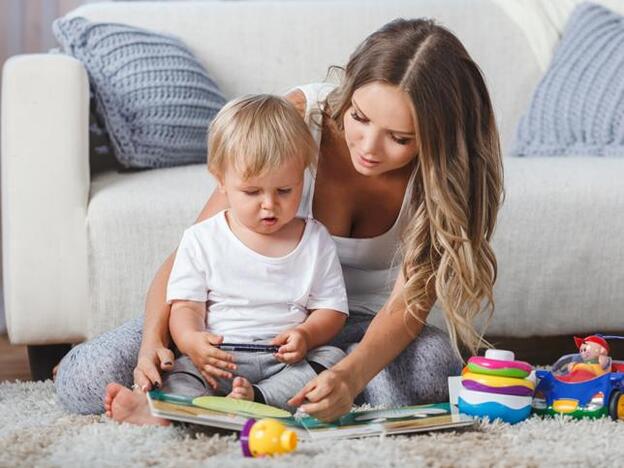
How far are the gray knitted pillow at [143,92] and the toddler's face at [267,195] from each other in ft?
2.25

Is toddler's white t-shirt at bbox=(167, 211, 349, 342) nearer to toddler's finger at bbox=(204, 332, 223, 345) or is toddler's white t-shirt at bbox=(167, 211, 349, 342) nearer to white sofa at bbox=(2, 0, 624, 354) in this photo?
toddler's finger at bbox=(204, 332, 223, 345)

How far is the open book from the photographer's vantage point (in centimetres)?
134

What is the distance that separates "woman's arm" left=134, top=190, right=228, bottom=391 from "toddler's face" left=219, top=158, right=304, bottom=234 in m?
0.13

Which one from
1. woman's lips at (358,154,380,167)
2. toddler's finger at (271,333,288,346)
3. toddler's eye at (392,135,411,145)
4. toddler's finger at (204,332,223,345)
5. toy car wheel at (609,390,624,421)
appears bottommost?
toy car wheel at (609,390,624,421)

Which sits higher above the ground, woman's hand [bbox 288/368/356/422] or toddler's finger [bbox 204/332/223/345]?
toddler's finger [bbox 204/332/223/345]

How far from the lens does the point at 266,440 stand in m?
1.28

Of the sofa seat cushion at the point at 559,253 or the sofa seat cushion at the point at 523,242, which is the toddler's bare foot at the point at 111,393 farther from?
the sofa seat cushion at the point at 559,253

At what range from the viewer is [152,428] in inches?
56.3

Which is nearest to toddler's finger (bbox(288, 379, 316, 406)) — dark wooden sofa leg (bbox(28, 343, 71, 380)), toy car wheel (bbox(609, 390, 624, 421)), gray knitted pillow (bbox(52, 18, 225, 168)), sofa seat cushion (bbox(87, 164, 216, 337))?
toy car wheel (bbox(609, 390, 624, 421))

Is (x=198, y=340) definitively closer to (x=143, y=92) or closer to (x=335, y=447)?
(x=335, y=447)

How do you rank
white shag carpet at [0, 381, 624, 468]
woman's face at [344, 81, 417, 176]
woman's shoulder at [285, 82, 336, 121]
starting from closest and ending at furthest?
white shag carpet at [0, 381, 624, 468] < woman's face at [344, 81, 417, 176] < woman's shoulder at [285, 82, 336, 121]

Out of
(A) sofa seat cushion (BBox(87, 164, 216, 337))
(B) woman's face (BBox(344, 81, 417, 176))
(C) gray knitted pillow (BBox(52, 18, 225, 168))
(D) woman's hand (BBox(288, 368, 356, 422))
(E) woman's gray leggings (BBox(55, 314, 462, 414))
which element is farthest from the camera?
(C) gray knitted pillow (BBox(52, 18, 225, 168))

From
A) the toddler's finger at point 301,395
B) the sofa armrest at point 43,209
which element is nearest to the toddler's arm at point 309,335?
the toddler's finger at point 301,395

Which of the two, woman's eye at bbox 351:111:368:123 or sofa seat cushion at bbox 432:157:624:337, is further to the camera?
sofa seat cushion at bbox 432:157:624:337
